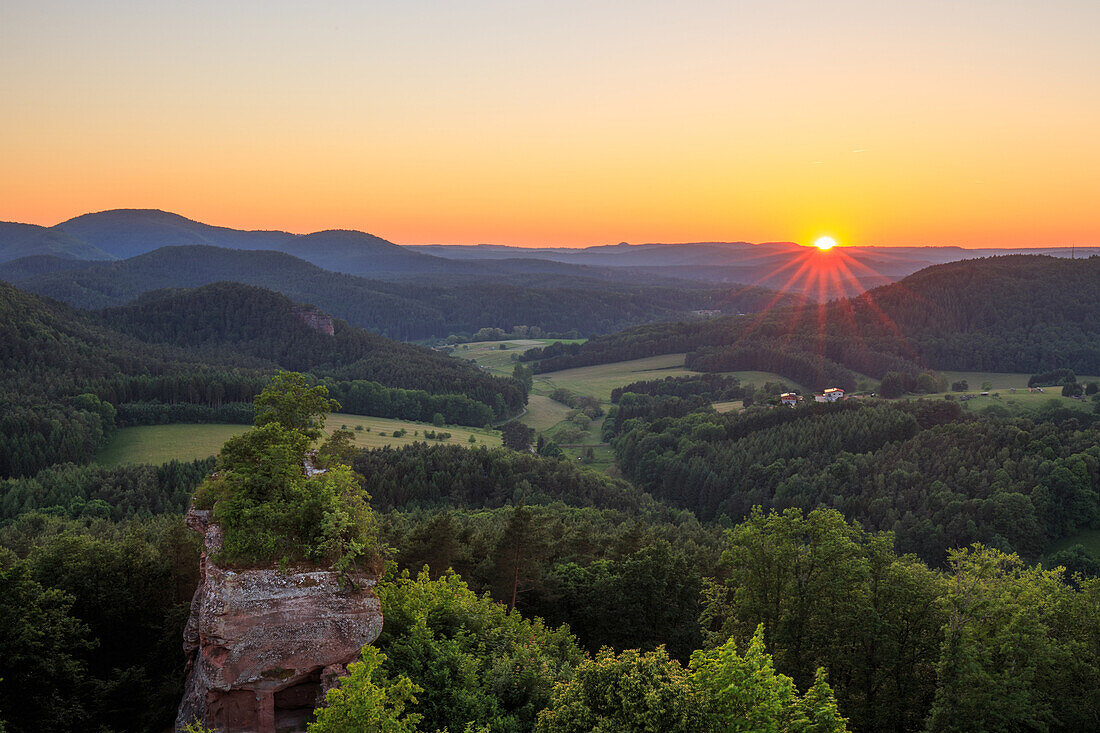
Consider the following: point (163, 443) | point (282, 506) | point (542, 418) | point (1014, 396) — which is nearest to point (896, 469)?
point (1014, 396)

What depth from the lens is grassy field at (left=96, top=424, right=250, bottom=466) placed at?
355 feet

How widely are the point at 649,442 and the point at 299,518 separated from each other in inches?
4746

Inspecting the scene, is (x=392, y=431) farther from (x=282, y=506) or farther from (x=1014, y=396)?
(x=1014, y=396)

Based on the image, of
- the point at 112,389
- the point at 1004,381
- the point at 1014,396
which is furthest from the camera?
the point at 1004,381

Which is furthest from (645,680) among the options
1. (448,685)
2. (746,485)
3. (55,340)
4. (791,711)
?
(55,340)

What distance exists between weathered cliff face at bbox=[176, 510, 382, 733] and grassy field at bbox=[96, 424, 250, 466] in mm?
87767

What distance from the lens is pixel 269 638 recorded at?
2300 centimetres

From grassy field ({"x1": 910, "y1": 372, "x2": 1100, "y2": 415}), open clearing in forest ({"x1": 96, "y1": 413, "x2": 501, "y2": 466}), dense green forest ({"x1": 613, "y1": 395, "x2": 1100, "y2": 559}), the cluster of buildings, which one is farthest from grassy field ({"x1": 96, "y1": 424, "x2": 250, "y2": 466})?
grassy field ({"x1": 910, "y1": 372, "x2": 1100, "y2": 415})

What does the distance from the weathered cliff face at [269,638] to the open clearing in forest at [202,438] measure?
86.4m

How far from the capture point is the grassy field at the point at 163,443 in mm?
108062

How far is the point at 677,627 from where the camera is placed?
45.4 meters

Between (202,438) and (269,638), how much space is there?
112763 millimetres

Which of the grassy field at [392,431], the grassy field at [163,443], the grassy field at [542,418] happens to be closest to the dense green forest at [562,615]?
the grassy field at [163,443]

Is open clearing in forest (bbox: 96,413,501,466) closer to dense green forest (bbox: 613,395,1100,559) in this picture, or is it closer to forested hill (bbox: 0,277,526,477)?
forested hill (bbox: 0,277,526,477)
